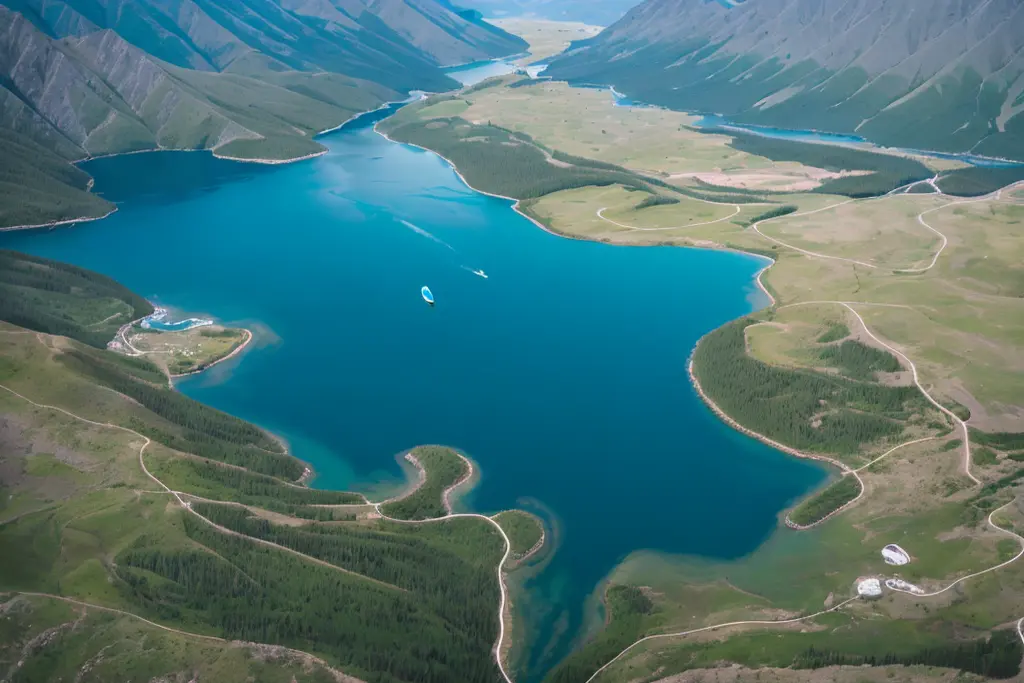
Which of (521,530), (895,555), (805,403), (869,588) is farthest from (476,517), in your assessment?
(805,403)

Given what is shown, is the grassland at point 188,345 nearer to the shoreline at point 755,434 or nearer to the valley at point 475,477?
the valley at point 475,477

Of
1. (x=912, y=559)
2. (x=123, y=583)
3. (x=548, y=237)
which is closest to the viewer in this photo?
(x=123, y=583)

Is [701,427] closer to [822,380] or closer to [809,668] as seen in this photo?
[822,380]

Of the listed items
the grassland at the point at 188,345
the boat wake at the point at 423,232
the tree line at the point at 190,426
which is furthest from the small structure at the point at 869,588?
the boat wake at the point at 423,232

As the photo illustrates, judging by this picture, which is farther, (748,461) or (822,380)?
(822,380)

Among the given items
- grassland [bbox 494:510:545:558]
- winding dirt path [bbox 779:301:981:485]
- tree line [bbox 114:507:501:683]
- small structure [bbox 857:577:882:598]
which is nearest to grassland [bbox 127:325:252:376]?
tree line [bbox 114:507:501:683]

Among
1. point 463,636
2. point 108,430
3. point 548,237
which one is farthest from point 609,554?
point 548,237

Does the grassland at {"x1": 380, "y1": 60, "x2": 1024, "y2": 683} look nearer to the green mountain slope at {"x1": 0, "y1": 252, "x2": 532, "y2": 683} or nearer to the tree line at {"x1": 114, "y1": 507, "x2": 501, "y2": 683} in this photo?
the tree line at {"x1": 114, "y1": 507, "x2": 501, "y2": 683}
